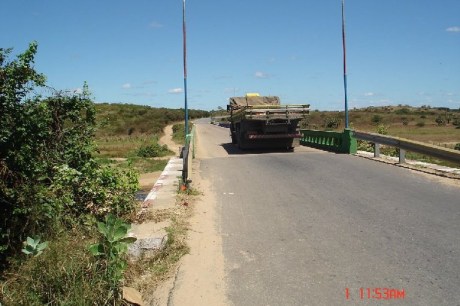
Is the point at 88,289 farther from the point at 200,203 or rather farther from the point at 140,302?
the point at 200,203

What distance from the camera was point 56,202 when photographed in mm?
5777

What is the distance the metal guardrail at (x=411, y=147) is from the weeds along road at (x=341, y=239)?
92 cm

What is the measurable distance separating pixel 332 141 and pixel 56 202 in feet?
46.9

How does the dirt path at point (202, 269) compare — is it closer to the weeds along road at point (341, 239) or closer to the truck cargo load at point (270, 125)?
the weeds along road at point (341, 239)

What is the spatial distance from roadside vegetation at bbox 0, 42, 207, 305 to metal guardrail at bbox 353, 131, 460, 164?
8013 mm

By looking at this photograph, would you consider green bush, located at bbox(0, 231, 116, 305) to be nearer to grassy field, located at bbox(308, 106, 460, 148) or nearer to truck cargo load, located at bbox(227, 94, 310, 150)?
truck cargo load, located at bbox(227, 94, 310, 150)

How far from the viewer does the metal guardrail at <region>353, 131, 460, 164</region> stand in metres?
11.3

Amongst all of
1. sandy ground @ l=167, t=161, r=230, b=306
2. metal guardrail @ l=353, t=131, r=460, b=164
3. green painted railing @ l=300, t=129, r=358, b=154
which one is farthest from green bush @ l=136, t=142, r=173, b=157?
sandy ground @ l=167, t=161, r=230, b=306

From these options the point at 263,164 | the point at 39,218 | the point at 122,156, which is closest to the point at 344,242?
the point at 39,218

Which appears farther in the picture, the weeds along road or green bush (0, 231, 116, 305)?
the weeds along road

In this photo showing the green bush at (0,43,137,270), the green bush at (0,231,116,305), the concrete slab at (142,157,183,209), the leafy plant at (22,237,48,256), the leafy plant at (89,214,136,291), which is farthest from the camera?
the concrete slab at (142,157,183,209)

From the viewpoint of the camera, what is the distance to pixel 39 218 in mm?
5559

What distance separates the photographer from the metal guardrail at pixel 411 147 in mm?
11336

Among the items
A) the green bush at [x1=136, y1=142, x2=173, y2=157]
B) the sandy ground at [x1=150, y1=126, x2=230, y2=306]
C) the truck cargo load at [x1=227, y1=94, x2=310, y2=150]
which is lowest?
the sandy ground at [x1=150, y1=126, x2=230, y2=306]
